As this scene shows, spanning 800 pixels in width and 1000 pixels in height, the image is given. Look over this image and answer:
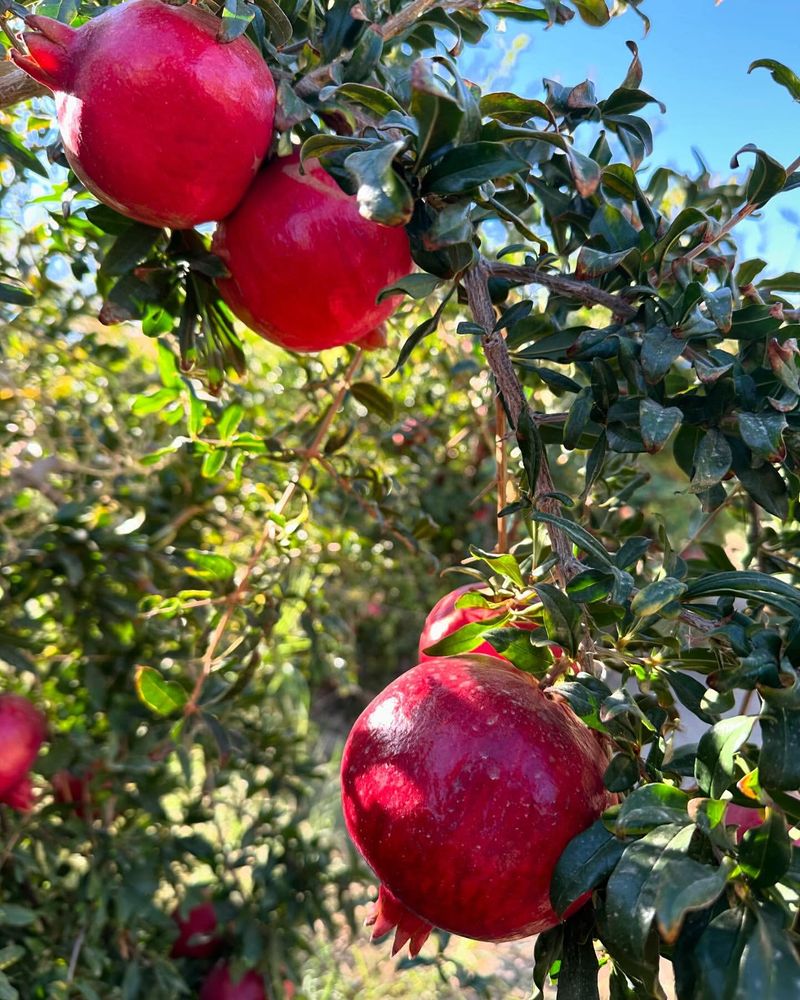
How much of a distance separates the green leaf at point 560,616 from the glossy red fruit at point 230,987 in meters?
1.12

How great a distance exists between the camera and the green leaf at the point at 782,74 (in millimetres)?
519

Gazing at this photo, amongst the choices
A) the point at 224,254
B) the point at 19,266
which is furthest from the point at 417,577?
the point at 224,254

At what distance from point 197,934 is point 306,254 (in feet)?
4.05

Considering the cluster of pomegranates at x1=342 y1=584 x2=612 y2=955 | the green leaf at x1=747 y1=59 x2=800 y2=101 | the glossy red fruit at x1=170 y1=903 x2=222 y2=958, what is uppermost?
the green leaf at x1=747 y1=59 x2=800 y2=101

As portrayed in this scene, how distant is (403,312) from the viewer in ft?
4.09

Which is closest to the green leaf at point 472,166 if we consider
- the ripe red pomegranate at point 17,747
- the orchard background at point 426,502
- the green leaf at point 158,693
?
the orchard background at point 426,502

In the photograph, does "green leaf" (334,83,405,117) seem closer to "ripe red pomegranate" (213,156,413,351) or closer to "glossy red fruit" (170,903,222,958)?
"ripe red pomegranate" (213,156,413,351)

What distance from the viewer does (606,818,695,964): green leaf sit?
34 cm

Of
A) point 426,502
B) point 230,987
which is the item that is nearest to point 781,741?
point 230,987

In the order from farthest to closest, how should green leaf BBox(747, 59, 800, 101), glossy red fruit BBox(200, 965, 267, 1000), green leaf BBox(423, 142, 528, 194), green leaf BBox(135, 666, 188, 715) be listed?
1. glossy red fruit BBox(200, 965, 267, 1000)
2. green leaf BBox(135, 666, 188, 715)
3. green leaf BBox(747, 59, 800, 101)
4. green leaf BBox(423, 142, 528, 194)

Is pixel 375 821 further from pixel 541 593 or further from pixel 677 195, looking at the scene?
pixel 677 195

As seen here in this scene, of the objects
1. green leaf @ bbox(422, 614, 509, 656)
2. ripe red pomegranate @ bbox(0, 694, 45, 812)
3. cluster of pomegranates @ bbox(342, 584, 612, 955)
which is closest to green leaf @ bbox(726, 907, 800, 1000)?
cluster of pomegranates @ bbox(342, 584, 612, 955)

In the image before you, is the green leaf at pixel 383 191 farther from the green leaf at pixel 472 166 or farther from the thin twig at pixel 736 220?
the thin twig at pixel 736 220

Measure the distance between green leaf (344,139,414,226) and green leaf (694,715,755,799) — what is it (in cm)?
28
